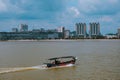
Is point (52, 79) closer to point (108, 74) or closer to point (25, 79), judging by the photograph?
point (25, 79)

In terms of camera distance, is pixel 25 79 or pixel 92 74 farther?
pixel 92 74

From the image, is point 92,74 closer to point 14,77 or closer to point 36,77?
point 36,77

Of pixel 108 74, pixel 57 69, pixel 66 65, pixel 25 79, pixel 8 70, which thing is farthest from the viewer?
pixel 66 65

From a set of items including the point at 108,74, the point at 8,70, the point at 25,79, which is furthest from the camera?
the point at 8,70

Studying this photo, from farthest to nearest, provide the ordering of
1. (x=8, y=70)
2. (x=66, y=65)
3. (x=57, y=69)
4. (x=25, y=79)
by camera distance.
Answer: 1. (x=66, y=65)
2. (x=57, y=69)
3. (x=8, y=70)
4. (x=25, y=79)

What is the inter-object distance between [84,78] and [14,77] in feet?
25.5

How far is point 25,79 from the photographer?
33125 millimetres

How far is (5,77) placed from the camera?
34.2 meters

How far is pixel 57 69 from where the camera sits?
42656 millimetres

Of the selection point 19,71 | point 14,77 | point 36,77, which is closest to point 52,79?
point 36,77

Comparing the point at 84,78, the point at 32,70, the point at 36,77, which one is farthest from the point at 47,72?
the point at 84,78

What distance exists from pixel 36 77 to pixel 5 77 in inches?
136

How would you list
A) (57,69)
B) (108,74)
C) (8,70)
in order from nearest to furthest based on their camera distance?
(108,74) → (8,70) → (57,69)

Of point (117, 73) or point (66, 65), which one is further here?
point (66, 65)
